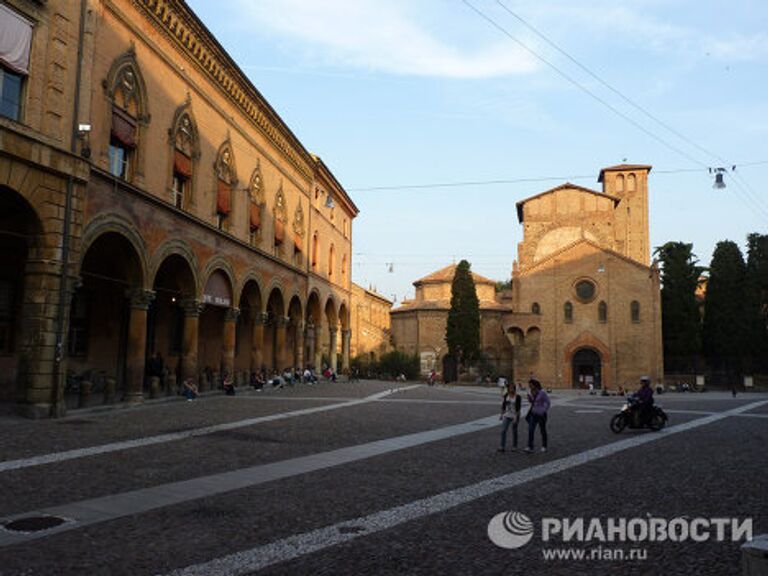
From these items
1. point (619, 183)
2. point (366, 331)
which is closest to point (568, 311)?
point (366, 331)

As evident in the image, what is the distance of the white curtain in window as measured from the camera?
13.3m

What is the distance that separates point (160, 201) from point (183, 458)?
1118 centimetres

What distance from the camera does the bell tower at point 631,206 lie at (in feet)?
211

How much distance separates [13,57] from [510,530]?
46.3 ft

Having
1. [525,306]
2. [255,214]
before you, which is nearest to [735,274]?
[525,306]

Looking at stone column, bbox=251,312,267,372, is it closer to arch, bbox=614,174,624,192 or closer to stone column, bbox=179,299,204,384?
stone column, bbox=179,299,204,384

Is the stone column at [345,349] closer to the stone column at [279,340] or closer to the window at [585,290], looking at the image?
the stone column at [279,340]

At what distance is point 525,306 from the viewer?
50.0 meters

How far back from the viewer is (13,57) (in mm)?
13508

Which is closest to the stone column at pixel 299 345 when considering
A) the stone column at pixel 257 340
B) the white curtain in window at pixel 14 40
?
the stone column at pixel 257 340

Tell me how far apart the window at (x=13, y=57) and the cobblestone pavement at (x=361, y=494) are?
279 inches

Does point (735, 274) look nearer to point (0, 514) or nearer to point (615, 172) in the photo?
point (615, 172)

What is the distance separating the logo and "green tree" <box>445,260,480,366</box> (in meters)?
41.7

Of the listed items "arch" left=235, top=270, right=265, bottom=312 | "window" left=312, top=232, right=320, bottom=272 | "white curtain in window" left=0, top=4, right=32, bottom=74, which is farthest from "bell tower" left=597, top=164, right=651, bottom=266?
"white curtain in window" left=0, top=4, right=32, bottom=74
